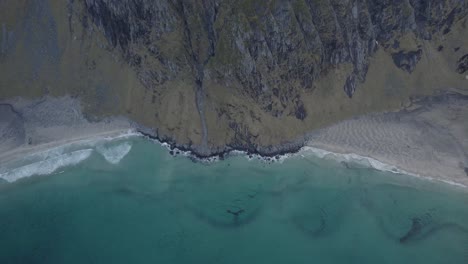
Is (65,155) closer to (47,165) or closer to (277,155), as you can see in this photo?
(47,165)

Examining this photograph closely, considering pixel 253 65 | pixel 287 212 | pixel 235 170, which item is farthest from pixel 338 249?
pixel 253 65

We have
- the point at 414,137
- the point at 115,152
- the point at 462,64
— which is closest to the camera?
the point at 115,152

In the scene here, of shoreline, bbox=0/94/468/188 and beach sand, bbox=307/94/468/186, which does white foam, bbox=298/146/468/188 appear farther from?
Result: beach sand, bbox=307/94/468/186

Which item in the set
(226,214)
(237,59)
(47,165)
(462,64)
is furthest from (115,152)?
(462,64)

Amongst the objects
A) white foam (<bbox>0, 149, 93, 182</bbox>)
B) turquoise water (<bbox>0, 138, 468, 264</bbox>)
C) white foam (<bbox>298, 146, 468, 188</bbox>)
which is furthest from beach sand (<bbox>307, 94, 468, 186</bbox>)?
white foam (<bbox>0, 149, 93, 182</bbox>)

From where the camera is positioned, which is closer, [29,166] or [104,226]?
[104,226]

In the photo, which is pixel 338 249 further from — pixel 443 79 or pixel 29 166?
pixel 29 166
